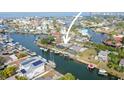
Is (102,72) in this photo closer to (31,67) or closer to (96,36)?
(96,36)

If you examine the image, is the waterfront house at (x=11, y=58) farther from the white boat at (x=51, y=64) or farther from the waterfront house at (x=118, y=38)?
the waterfront house at (x=118, y=38)

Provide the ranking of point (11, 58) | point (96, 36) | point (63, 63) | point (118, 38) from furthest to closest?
point (118, 38) < point (96, 36) < point (63, 63) < point (11, 58)

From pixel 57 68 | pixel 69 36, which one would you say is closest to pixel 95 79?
pixel 57 68

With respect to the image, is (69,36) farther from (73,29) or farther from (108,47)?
(108,47)

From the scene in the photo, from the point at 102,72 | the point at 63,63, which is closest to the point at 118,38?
the point at 102,72

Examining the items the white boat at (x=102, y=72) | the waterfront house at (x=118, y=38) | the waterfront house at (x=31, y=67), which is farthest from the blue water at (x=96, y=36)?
the waterfront house at (x=31, y=67)

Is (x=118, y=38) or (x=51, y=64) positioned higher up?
(x=118, y=38)

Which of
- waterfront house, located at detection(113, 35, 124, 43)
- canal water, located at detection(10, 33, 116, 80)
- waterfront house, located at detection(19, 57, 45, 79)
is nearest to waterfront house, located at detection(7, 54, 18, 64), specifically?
waterfront house, located at detection(19, 57, 45, 79)
